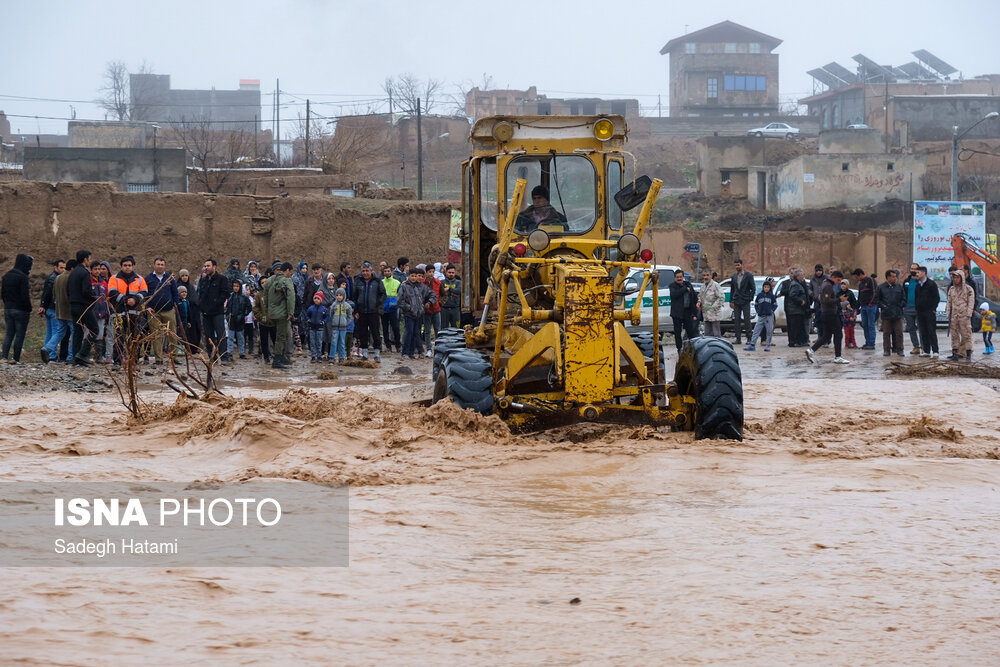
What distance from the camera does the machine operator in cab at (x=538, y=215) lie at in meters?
11.2

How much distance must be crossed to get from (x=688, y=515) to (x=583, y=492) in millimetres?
950

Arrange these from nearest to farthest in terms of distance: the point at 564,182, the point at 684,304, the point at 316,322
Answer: the point at 564,182, the point at 316,322, the point at 684,304

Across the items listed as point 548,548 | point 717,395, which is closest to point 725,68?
point 717,395

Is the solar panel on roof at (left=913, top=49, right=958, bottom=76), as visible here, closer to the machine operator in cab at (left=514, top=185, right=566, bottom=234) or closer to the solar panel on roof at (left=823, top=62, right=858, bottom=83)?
the solar panel on roof at (left=823, top=62, right=858, bottom=83)

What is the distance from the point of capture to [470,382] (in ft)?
32.9

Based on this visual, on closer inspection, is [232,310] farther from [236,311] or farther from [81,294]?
[81,294]

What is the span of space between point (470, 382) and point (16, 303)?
10261 millimetres

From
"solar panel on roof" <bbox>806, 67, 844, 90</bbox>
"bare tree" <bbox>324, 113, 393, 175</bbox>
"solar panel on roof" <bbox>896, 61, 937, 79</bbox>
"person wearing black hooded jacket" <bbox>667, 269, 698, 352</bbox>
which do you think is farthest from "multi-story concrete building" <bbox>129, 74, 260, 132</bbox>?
"person wearing black hooded jacket" <bbox>667, 269, 698, 352</bbox>

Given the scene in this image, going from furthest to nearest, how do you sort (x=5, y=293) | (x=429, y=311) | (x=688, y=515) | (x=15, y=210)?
(x=15, y=210) → (x=429, y=311) → (x=5, y=293) → (x=688, y=515)

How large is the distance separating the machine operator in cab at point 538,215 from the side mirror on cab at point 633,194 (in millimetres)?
794

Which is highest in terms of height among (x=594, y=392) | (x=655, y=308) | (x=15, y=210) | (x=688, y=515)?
(x=15, y=210)

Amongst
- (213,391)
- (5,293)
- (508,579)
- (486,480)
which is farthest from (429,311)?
(508,579)

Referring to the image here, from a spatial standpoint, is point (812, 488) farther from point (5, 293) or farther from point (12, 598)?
point (5, 293)

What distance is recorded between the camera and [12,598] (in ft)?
16.3
